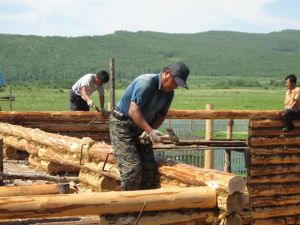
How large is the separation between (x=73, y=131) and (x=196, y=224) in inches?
285

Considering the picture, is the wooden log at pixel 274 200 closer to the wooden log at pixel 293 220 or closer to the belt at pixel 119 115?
the wooden log at pixel 293 220

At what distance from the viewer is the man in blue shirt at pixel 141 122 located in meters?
6.85

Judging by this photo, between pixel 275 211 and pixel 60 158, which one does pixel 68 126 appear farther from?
pixel 275 211

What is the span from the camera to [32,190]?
6816 millimetres

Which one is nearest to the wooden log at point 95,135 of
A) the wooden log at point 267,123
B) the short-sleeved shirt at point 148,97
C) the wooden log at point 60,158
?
the wooden log at point 60,158

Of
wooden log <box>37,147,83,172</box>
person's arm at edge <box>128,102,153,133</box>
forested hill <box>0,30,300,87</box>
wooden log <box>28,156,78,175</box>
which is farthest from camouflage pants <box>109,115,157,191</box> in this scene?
forested hill <box>0,30,300,87</box>

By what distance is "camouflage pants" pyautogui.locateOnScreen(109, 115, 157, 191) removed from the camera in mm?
7184

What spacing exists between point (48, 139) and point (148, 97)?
3686mm

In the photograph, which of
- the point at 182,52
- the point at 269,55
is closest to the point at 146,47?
the point at 182,52

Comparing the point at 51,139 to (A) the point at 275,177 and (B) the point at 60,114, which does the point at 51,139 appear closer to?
(B) the point at 60,114

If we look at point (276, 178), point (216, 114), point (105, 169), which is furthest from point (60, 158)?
point (276, 178)

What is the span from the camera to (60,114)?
12.9 metres

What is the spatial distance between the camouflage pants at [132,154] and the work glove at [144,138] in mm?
177

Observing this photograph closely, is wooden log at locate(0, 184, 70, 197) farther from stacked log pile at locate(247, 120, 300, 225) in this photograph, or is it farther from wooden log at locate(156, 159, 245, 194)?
stacked log pile at locate(247, 120, 300, 225)
